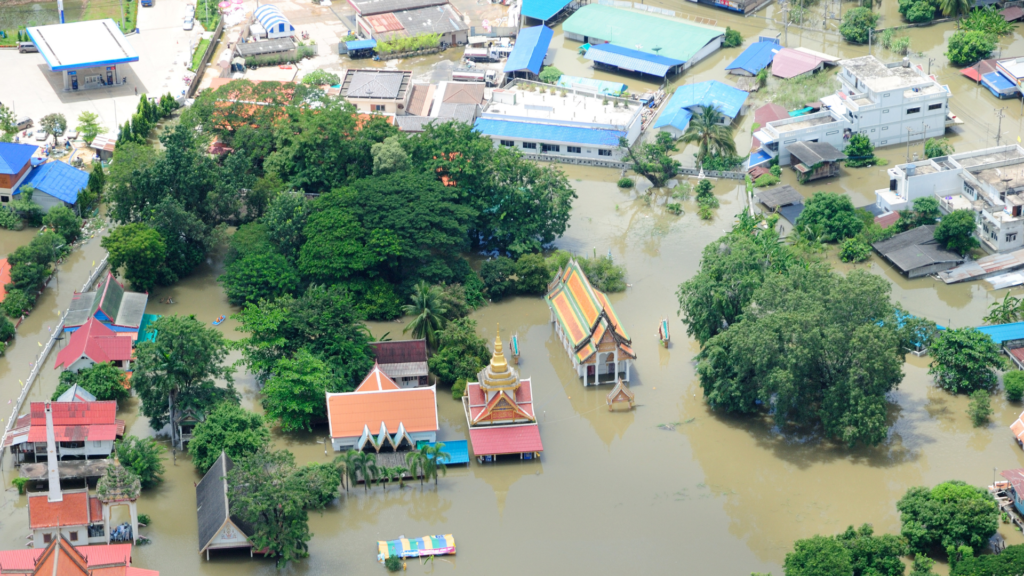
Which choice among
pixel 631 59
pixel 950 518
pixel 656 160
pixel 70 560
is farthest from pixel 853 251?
pixel 70 560

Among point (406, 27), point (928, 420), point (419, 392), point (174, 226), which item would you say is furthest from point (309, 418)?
point (406, 27)

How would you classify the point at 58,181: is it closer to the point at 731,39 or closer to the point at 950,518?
the point at 731,39

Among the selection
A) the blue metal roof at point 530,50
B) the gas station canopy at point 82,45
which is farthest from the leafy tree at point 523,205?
the gas station canopy at point 82,45

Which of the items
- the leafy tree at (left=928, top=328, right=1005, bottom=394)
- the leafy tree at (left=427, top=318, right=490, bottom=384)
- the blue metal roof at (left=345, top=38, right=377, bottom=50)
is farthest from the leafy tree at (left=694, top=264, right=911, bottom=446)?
the blue metal roof at (left=345, top=38, right=377, bottom=50)

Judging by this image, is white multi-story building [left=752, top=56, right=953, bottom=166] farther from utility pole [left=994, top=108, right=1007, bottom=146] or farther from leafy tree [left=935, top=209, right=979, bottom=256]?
leafy tree [left=935, top=209, right=979, bottom=256]

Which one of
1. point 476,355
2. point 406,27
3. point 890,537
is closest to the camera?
point 890,537

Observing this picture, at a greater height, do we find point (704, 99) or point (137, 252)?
point (704, 99)

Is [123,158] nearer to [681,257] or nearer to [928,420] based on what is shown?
[681,257]

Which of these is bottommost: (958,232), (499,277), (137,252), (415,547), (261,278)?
(415,547)
